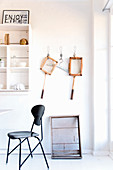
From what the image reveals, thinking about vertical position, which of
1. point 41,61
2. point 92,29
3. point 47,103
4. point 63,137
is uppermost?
point 92,29

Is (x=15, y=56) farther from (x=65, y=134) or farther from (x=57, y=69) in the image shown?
(x=65, y=134)

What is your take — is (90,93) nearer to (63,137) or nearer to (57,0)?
(63,137)

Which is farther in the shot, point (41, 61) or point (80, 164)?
point (41, 61)

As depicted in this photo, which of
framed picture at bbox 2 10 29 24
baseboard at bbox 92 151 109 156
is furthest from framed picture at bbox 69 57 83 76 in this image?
baseboard at bbox 92 151 109 156

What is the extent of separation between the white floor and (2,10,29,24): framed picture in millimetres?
2288

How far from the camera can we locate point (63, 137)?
383 cm

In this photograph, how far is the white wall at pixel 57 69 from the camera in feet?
12.7

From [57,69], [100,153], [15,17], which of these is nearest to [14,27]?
[15,17]

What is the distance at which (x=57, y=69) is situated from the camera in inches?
154

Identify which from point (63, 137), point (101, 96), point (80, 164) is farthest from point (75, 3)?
point (80, 164)

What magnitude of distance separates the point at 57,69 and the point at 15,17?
1156 millimetres

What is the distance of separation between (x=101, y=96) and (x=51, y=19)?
1.61 metres

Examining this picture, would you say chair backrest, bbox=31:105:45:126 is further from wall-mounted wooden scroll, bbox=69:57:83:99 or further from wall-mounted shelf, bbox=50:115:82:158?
wall-mounted wooden scroll, bbox=69:57:83:99

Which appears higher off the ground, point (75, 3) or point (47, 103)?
point (75, 3)
